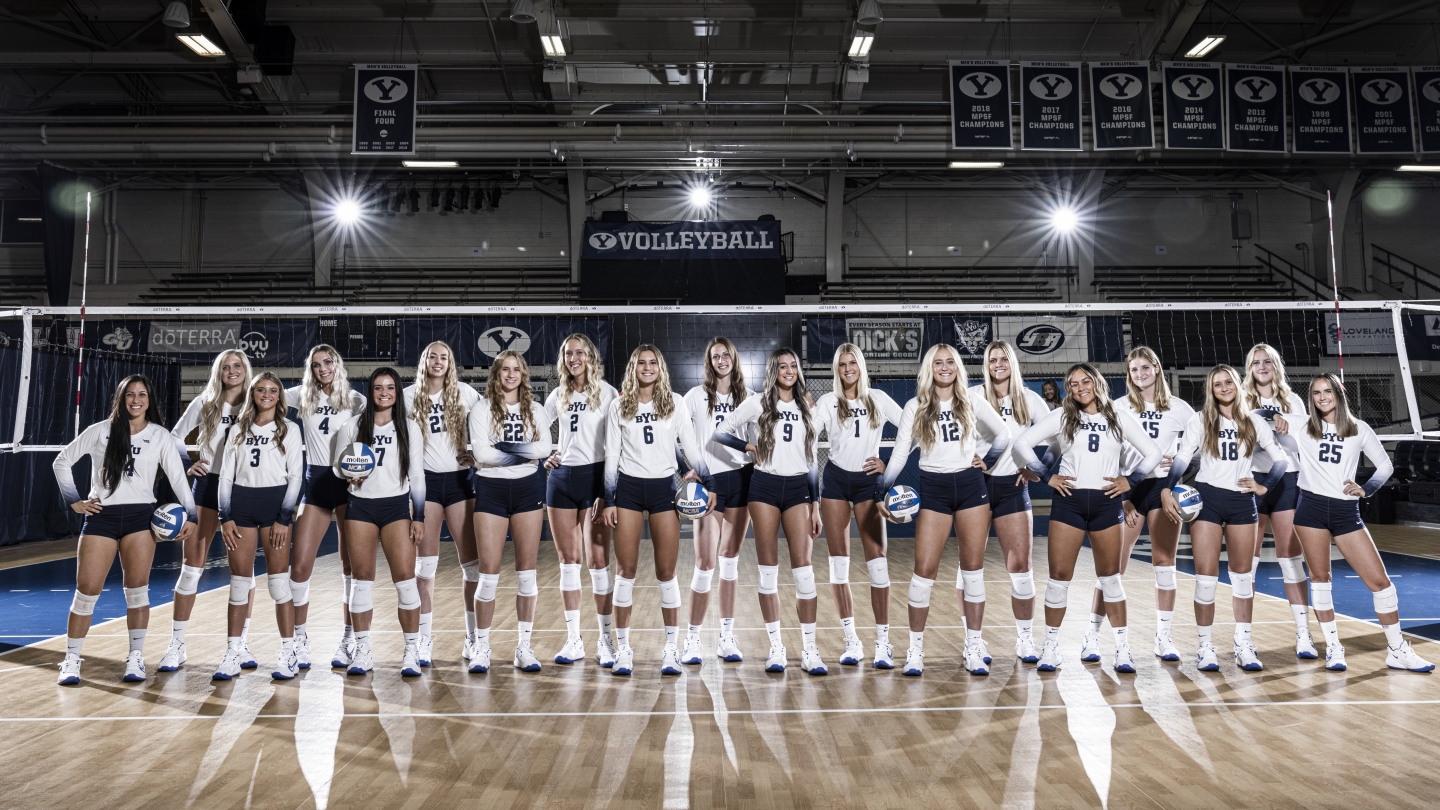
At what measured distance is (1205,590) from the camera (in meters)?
4.77

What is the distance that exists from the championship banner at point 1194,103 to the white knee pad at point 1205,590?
33.0 ft

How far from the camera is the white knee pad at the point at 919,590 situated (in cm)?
464

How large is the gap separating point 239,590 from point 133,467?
84 cm

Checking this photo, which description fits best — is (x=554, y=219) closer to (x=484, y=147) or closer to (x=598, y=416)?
(x=484, y=147)

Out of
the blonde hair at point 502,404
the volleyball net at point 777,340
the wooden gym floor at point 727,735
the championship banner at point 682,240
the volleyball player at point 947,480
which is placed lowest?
the wooden gym floor at point 727,735

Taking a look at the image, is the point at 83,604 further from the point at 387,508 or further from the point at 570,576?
the point at 570,576

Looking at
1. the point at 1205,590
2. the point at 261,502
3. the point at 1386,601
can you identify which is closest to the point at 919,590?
the point at 1205,590

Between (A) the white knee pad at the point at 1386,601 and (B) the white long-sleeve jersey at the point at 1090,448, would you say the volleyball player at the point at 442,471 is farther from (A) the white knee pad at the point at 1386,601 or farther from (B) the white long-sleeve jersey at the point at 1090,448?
(A) the white knee pad at the point at 1386,601

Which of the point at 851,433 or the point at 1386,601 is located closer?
the point at 1386,601

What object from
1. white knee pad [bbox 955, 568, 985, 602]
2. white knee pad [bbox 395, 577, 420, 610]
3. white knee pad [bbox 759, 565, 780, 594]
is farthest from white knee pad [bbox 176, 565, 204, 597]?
white knee pad [bbox 955, 568, 985, 602]

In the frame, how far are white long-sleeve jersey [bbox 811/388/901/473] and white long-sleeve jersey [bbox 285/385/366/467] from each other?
2.55 m

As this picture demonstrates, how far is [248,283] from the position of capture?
1825cm

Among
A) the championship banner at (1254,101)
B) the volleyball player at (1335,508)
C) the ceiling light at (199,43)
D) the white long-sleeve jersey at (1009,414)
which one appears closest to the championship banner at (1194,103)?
the championship banner at (1254,101)

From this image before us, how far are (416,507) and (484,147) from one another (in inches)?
481
